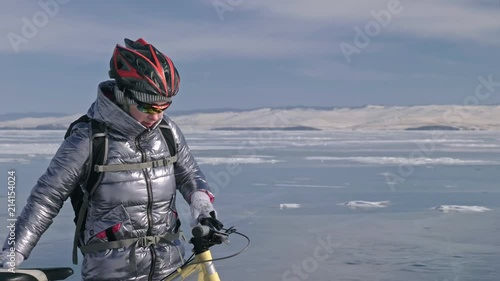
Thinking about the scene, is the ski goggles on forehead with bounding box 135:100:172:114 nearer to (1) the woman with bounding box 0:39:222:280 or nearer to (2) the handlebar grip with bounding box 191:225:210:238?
(1) the woman with bounding box 0:39:222:280

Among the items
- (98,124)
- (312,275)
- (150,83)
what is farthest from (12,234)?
(312,275)

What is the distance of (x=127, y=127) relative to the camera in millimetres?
2531

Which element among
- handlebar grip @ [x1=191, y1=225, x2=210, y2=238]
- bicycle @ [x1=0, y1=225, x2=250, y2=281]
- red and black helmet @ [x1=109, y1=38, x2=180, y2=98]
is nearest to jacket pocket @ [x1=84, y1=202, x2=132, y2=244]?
bicycle @ [x1=0, y1=225, x2=250, y2=281]

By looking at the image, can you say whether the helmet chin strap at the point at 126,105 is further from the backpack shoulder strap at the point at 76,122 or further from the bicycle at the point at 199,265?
the bicycle at the point at 199,265

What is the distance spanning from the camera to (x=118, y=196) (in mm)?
2525

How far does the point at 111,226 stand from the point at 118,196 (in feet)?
0.38

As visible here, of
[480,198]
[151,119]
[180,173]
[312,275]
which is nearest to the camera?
[151,119]

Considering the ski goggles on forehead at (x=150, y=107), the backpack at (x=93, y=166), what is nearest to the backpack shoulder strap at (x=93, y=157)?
the backpack at (x=93, y=166)

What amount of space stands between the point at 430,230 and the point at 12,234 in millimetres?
7061

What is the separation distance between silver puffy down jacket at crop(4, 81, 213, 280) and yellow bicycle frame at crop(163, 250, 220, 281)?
22cm

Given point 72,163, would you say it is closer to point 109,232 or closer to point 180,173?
point 109,232

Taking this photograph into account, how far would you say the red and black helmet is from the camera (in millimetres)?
2420

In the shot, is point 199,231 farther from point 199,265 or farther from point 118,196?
point 118,196

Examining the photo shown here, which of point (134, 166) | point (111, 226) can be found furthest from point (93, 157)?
point (111, 226)
